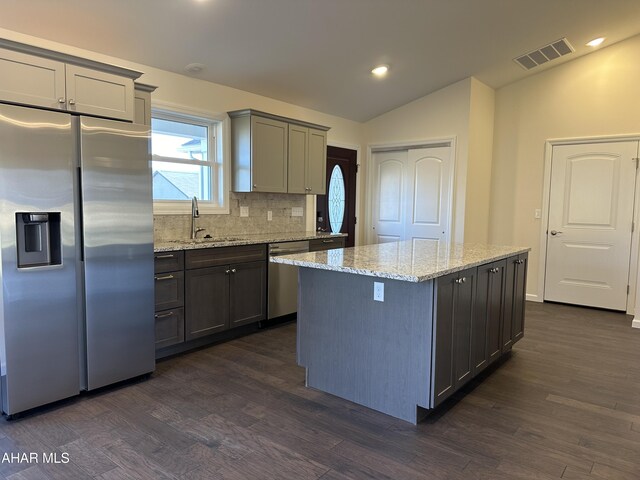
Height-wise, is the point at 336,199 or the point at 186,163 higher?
the point at 186,163

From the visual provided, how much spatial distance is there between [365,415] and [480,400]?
2.59ft

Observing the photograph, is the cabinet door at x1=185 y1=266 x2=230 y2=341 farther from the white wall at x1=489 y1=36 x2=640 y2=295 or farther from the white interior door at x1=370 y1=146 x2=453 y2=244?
the white wall at x1=489 y1=36 x2=640 y2=295

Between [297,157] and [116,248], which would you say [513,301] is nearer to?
[297,157]

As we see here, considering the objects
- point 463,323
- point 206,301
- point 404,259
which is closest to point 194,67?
point 206,301

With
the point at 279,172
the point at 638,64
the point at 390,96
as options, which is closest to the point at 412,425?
the point at 279,172

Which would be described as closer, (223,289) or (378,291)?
(378,291)

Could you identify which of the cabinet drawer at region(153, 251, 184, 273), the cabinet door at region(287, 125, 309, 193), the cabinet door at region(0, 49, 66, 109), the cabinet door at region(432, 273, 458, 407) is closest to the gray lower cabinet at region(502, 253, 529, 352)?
the cabinet door at region(432, 273, 458, 407)

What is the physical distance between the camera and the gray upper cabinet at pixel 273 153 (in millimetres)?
4461

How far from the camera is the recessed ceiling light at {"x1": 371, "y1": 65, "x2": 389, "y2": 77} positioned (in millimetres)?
4757

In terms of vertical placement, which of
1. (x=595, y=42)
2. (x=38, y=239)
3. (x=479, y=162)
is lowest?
(x=38, y=239)

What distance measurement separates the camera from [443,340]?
8.21ft

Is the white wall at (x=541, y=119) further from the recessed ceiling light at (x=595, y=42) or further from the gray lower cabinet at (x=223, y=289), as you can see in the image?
the gray lower cabinet at (x=223, y=289)

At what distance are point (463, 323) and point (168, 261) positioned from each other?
2185 millimetres

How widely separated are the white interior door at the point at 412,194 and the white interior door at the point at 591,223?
4.46 feet
